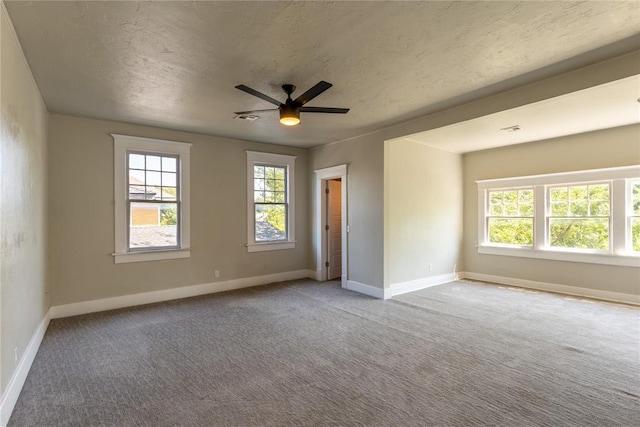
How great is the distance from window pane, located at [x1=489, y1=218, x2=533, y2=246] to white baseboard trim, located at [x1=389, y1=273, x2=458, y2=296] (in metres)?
1.14

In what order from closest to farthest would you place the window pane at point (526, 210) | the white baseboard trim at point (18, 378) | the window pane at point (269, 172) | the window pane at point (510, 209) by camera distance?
the white baseboard trim at point (18, 378)
the window pane at point (526, 210)
the window pane at point (510, 209)
the window pane at point (269, 172)

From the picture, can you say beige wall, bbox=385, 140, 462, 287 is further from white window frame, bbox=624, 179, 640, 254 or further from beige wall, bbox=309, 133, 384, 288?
white window frame, bbox=624, 179, 640, 254

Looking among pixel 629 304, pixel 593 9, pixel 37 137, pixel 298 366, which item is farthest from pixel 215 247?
pixel 629 304

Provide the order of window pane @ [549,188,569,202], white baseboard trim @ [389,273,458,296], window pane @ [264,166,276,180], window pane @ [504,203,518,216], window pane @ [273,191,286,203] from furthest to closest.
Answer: window pane @ [273,191,286,203] → window pane @ [264,166,276,180] → window pane @ [504,203,518,216] → window pane @ [549,188,569,202] → white baseboard trim @ [389,273,458,296]

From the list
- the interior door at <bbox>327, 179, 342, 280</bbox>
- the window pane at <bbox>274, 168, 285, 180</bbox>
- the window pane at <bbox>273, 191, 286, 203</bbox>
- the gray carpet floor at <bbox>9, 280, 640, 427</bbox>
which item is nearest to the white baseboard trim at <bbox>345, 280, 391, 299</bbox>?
the gray carpet floor at <bbox>9, 280, 640, 427</bbox>

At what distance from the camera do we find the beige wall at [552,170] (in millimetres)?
4781

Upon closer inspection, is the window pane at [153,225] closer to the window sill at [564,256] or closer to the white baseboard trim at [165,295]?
the white baseboard trim at [165,295]

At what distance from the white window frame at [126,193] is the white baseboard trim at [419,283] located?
351 centimetres

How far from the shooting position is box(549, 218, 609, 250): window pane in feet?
16.7

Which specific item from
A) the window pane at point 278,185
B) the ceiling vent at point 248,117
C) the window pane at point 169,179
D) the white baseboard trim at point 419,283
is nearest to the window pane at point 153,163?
the window pane at point 169,179

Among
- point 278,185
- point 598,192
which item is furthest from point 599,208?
point 278,185

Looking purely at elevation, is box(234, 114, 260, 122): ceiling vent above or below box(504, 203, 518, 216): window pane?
above

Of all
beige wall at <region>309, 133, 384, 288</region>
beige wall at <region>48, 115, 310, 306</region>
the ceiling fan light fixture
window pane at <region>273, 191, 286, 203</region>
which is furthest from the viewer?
window pane at <region>273, 191, 286, 203</region>

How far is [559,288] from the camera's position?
5418 mm
